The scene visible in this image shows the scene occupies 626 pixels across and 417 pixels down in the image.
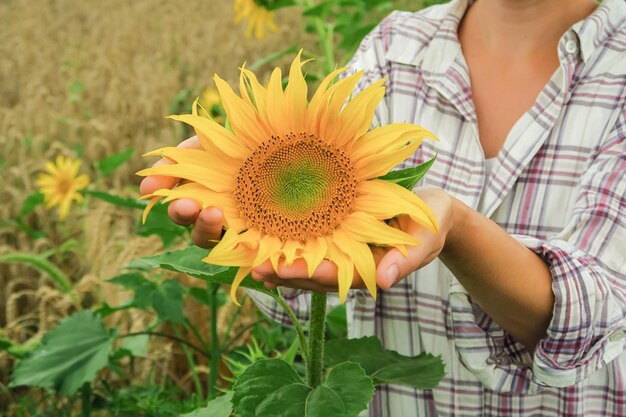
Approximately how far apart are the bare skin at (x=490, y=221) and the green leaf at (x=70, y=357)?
73cm

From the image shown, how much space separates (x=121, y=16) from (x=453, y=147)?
403cm

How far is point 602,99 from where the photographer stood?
1.04 meters

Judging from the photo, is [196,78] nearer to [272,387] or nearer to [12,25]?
[12,25]

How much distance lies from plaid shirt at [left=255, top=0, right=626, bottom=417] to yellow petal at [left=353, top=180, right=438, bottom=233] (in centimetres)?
30

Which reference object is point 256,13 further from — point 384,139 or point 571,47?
point 384,139

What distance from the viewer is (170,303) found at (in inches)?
55.1

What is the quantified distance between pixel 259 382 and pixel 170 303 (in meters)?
0.66

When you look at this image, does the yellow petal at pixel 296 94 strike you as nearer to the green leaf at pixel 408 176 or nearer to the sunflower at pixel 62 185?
the green leaf at pixel 408 176

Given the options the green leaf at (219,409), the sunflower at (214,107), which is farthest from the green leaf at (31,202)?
the green leaf at (219,409)

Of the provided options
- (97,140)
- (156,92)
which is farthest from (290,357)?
(156,92)

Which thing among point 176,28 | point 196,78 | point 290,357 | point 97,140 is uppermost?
point 176,28

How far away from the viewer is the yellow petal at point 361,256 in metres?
0.65

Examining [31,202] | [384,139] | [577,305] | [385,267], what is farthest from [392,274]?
[31,202]

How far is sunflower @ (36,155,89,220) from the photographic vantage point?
245 cm
